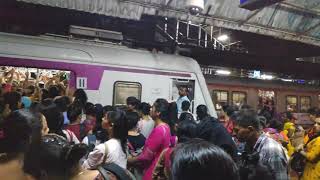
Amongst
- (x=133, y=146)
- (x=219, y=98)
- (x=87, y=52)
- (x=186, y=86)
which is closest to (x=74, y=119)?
(x=133, y=146)

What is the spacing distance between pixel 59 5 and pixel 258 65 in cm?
655

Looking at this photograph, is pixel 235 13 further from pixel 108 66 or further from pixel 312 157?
pixel 312 157

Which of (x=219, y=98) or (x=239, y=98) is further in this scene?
(x=239, y=98)

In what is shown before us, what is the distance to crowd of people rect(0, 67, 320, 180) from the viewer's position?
148 cm

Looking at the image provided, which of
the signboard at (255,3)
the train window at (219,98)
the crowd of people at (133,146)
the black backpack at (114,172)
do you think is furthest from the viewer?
the train window at (219,98)

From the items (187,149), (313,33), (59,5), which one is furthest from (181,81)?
(187,149)

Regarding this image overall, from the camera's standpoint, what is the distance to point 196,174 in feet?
4.44

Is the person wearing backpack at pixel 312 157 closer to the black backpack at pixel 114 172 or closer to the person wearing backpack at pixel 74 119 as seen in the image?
the person wearing backpack at pixel 74 119

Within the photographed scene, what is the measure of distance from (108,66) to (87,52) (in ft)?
1.50

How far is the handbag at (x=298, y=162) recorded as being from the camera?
4974mm

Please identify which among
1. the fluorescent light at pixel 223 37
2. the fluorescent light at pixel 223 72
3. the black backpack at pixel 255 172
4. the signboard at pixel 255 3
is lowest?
the black backpack at pixel 255 172

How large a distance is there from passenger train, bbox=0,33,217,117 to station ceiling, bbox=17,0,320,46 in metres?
1.11

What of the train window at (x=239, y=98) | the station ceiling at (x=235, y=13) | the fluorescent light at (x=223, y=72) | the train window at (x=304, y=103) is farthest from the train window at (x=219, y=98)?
the train window at (x=304, y=103)

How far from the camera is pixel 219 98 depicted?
13039 millimetres
